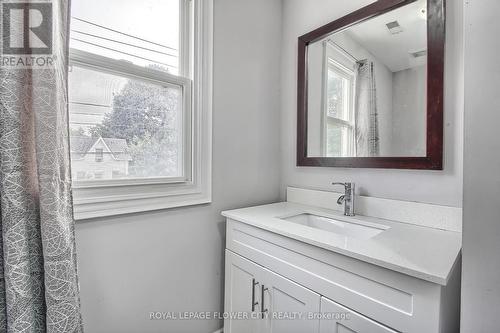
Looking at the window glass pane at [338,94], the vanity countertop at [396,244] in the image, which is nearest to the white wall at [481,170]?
the vanity countertop at [396,244]

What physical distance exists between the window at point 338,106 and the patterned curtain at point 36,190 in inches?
46.4

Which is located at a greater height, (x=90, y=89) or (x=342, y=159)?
(x=90, y=89)

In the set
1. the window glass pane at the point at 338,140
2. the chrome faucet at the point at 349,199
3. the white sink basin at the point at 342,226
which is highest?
the window glass pane at the point at 338,140

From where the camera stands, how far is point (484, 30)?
19.7 inches

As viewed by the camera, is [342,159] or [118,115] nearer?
[118,115]

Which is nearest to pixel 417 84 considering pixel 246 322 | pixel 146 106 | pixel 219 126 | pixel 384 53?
pixel 384 53

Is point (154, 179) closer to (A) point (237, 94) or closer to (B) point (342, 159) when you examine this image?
(A) point (237, 94)

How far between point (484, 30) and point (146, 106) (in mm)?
1121

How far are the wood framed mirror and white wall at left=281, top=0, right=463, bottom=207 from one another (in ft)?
0.12

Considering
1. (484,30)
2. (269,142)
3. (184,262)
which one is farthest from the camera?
(269,142)

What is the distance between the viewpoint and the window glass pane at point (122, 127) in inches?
37.7

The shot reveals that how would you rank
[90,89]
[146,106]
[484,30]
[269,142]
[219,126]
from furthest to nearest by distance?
1. [269,142]
2. [219,126]
3. [146,106]
4. [90,89]
5. [484,30]

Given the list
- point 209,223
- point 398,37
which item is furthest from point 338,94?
point 209,223

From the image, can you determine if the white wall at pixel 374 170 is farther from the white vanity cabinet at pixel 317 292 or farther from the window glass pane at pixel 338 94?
the white vanity cabinet at pixel 317 292
